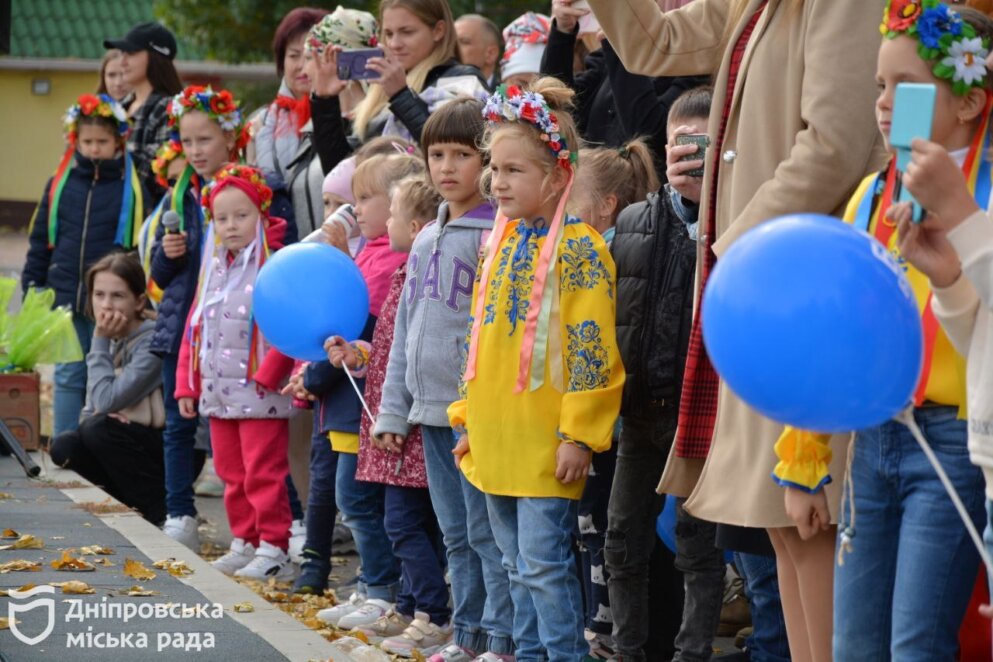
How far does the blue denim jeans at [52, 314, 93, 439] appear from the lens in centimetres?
1023

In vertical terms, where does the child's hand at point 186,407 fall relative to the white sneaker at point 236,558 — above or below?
above

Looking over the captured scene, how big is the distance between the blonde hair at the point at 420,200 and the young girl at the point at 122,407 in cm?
286

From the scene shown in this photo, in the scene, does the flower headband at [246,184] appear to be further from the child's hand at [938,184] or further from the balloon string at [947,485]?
the child's hand at [938,184]

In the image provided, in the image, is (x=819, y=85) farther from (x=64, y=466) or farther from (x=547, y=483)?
(x=64, y=466)

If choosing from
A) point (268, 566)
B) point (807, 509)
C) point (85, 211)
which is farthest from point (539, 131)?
point (85, 211)

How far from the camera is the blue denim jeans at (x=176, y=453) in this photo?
8.34 meters

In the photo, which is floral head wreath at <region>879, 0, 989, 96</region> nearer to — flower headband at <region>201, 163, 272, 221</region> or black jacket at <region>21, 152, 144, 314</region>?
flower headband at <region>201, 163, 272, 221</region>

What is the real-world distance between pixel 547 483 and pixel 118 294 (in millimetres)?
4649

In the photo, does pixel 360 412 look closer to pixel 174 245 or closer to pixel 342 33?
pixel 342 33

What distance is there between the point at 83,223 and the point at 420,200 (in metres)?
4.59

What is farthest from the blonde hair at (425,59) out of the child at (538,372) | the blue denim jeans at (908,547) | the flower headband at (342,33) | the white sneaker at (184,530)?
the blue denim jeans at (908,547)

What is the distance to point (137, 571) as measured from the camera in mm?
6398

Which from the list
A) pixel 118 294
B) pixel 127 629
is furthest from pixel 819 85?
pixel 118 294

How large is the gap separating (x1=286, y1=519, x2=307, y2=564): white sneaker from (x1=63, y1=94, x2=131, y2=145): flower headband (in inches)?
132
